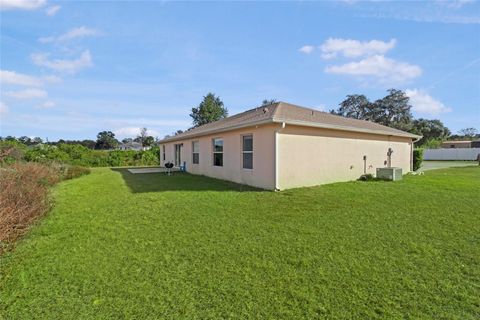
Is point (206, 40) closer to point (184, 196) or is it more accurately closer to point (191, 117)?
point (184, 196)

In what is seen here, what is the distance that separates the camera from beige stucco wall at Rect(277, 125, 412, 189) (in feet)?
31.5

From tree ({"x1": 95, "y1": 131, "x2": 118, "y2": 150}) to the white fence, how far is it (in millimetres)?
73494

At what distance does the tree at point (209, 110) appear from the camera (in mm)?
43669

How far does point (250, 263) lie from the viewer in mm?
3818

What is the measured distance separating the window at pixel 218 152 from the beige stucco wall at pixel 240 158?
23cm

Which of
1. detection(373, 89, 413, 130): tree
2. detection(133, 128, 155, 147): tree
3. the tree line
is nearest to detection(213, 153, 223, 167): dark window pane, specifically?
the tree line

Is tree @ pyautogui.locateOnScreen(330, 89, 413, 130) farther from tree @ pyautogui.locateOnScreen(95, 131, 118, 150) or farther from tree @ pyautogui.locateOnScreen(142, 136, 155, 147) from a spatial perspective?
tree @ pyautogui.locateOnScreen(95, 131, 118, 150)

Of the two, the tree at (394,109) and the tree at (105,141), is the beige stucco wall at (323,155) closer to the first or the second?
the tree at (394,109)

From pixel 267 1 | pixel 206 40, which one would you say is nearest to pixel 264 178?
pixel 267 1

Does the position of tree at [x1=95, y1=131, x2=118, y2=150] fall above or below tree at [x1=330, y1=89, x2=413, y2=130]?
below

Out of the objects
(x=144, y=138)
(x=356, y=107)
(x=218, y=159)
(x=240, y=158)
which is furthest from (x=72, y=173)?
(x=144, y=138)

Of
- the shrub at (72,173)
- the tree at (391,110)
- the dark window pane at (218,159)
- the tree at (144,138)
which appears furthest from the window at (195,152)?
the tree at (144,138)

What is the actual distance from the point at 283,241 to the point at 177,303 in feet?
7.35

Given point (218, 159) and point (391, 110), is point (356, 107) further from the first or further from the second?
point (218, 159)
